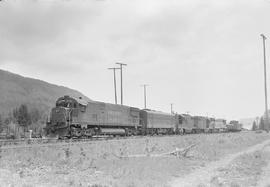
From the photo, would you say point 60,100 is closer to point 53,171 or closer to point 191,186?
point 53,171

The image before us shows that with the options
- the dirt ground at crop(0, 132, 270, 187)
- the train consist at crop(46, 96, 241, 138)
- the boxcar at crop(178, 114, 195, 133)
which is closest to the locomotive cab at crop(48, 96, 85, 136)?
the train consist at crop(46, 96, 241, 138)

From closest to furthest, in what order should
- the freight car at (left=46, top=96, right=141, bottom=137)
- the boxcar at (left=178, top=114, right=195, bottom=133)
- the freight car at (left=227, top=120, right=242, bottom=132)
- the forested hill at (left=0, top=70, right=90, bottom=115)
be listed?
the freight car at (left=46, top=96, right=141, bottom=137) < the boxcar at (left=178, top=114, right=195, bottom=133) < the freight car at (left=227, top=120, right=242, bottom=132) < the forested hill at (left=0, top=70, right=90, bottom=115)

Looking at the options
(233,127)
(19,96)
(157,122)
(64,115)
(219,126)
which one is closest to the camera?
(64,115)

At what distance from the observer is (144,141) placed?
29.0 meters

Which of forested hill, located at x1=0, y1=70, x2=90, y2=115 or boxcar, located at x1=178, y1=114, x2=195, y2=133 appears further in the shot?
forested hill, located at x1=0, y1=70, x2=90, y2=115

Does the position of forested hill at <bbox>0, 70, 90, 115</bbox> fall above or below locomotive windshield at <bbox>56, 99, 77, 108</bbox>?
above

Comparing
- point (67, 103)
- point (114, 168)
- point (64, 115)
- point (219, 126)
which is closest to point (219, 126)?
point (219, 126)

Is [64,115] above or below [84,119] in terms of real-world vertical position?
above

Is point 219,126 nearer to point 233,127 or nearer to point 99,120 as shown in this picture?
point 233,127

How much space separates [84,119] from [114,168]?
15.0 metres

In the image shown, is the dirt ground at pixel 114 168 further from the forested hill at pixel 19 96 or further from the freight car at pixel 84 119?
the forested hill at pixel 19 96

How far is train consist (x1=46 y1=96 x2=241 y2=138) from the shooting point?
3152 cm

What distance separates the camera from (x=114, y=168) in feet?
60.7

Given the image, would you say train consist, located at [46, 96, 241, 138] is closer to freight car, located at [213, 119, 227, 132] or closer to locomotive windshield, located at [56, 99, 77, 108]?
locomotive windshield, located at [56, 99, 77, 108]
